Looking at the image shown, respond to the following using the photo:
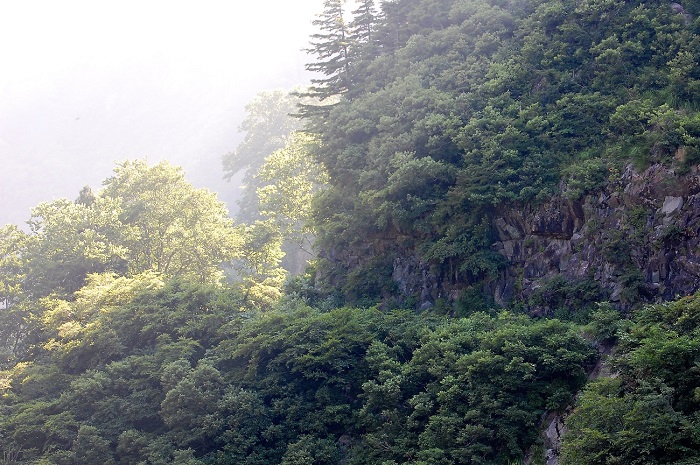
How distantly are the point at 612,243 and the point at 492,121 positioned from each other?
5.01m

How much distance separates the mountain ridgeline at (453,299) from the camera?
38.1ft

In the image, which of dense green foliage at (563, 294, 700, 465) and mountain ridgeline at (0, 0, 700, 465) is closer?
dense green foliage at (563, 294, 700, 465)

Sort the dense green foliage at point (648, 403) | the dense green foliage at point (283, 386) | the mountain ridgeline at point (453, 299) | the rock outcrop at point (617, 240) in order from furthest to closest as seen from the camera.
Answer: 1. the rock outcrop at point (617, 240)
2. the dense green foliage at point (283, 386)
3. the mountain ridgeline at point (453, 299)
4. the dense green foliage at point (648, 403)

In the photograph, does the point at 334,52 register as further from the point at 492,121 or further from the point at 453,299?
the point at 453,299

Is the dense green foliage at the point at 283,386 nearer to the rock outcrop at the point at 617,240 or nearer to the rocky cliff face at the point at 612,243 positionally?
the rocky cliff face at the point at 612,243

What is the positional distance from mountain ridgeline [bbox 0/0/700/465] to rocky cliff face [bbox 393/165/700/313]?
4 centimetres

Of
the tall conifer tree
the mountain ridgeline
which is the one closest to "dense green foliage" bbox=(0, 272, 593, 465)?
the mountain ridgeline

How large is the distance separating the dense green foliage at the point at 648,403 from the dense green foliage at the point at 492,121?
424cm

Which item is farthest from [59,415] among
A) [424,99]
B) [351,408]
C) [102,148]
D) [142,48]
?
[142,48]

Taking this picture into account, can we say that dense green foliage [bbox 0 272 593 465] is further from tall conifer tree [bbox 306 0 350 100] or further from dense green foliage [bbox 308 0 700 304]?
tall conifer tree [bbox 306 0 350 100]

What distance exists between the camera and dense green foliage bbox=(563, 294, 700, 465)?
28.2 feet

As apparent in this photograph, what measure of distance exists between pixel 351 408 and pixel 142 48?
99.8 meters

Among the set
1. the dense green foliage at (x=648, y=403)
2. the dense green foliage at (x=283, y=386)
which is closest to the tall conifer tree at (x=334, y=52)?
the dense green foliage at (x=283, y=386)

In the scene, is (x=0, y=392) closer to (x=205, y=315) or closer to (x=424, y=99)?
(x=205, y=315)
